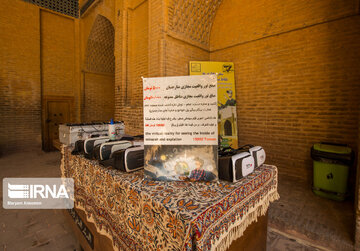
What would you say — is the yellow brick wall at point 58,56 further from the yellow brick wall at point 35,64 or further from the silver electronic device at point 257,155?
the silver electronic device at point 257,155

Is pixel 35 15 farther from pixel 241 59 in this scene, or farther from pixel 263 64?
pixel 263 64

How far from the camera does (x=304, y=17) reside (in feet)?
11.9

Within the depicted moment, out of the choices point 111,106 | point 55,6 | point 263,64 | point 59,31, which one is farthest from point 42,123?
point 263,64

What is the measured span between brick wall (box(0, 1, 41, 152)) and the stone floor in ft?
16.4

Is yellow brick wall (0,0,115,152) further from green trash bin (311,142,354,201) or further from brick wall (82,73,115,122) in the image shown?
green trash bin (311,142,354,201)

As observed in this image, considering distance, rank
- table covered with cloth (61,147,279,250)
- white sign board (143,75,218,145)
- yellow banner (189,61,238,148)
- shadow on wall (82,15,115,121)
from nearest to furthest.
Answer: table covered with cloth (61,147,279,250), white sign board (143,75,218,145), yellow banner (189,61,238,148), shadow on wall (82,15,115,121)

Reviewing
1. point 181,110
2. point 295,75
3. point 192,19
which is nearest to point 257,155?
point 181,110

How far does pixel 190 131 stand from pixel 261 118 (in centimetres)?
347

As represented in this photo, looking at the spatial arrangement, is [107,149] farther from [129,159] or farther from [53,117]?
[53,117]

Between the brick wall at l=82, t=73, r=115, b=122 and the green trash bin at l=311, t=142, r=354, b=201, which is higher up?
the brick wall at l=82, t=73, r=115, b=122

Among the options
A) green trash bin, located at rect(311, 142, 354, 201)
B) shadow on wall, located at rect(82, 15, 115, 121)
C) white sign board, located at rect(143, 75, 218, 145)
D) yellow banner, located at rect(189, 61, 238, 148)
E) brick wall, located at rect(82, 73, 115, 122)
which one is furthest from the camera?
brick wall, located at rect(82, 73, 115, 122)

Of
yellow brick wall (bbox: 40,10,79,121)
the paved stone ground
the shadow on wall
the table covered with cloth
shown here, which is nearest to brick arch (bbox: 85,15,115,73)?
the shadow on wall

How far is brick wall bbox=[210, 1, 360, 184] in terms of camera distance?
3252mm

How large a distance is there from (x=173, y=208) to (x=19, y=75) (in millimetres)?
8315
